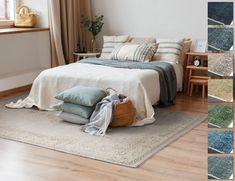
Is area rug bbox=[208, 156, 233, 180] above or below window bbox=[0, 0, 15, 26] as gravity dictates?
below

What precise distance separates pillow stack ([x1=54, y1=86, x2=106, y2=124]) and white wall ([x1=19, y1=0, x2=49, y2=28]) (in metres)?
2.29

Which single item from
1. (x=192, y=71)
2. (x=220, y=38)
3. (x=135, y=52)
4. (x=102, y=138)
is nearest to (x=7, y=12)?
(x=135, y=52)

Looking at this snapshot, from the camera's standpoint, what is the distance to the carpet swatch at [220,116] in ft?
2.87

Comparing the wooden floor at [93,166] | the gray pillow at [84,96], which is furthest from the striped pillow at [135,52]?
the wooden floor at [93,166]

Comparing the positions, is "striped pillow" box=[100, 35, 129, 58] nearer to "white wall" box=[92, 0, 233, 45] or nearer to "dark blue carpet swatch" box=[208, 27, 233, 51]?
"white wall" box=[92, 0, 233, 45]

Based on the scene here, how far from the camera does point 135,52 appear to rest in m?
4.99

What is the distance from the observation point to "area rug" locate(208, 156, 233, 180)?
2.90 ft

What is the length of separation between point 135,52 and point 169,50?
0.49m

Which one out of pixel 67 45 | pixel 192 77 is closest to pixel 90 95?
pixel 192 77

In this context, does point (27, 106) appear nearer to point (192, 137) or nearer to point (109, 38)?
point (109, 38)

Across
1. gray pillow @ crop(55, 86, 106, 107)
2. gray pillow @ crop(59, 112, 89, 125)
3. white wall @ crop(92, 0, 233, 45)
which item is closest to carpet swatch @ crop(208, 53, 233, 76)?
gray pillow @ crop(55, 86, 106, 107)

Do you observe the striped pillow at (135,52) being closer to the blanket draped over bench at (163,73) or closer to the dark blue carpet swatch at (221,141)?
the blanket draped over bench at (163,73)

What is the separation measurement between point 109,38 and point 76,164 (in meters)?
3.08

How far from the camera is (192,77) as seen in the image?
5172 mm
